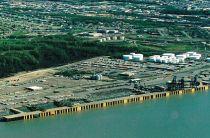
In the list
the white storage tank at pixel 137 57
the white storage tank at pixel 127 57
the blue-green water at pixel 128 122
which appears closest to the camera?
the blue-green water at pixel 128 122

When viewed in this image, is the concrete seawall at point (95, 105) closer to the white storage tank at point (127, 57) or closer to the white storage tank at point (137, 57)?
the white storage tank at point (137, 57)

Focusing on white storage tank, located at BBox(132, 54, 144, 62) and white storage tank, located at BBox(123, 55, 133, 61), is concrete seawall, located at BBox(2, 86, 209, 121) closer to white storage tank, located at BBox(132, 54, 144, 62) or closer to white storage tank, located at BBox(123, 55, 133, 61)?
white storage tank, located at BBox(132, 54, 144, 62)

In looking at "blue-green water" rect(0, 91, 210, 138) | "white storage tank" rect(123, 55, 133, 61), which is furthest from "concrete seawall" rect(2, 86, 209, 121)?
"white storage tank" rect(123, 55, 133, 61)

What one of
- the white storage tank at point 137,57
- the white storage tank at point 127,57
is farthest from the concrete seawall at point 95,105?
the white storage tank at point 127,57

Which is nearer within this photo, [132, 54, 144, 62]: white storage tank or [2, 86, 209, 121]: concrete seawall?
[2, 86, 209, 121]: concrete seawall

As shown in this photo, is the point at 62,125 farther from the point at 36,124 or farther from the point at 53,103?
the point at 53,103

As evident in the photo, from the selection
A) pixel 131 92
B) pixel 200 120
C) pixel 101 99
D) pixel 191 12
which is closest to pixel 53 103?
pixel 101 99

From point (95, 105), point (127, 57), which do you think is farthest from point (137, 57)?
point (95, 105)

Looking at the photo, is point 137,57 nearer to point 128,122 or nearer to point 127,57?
point 127,57

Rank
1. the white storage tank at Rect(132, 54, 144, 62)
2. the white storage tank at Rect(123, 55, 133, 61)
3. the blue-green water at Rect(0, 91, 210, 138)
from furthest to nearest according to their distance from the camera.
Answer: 1. the white storage tank at Rect(123, 55, 133, 61)
2. the white storage tank at Rect(132, 54, 144, 62)
3. the blue-green water at Rect(0, 91, 210, 138)
